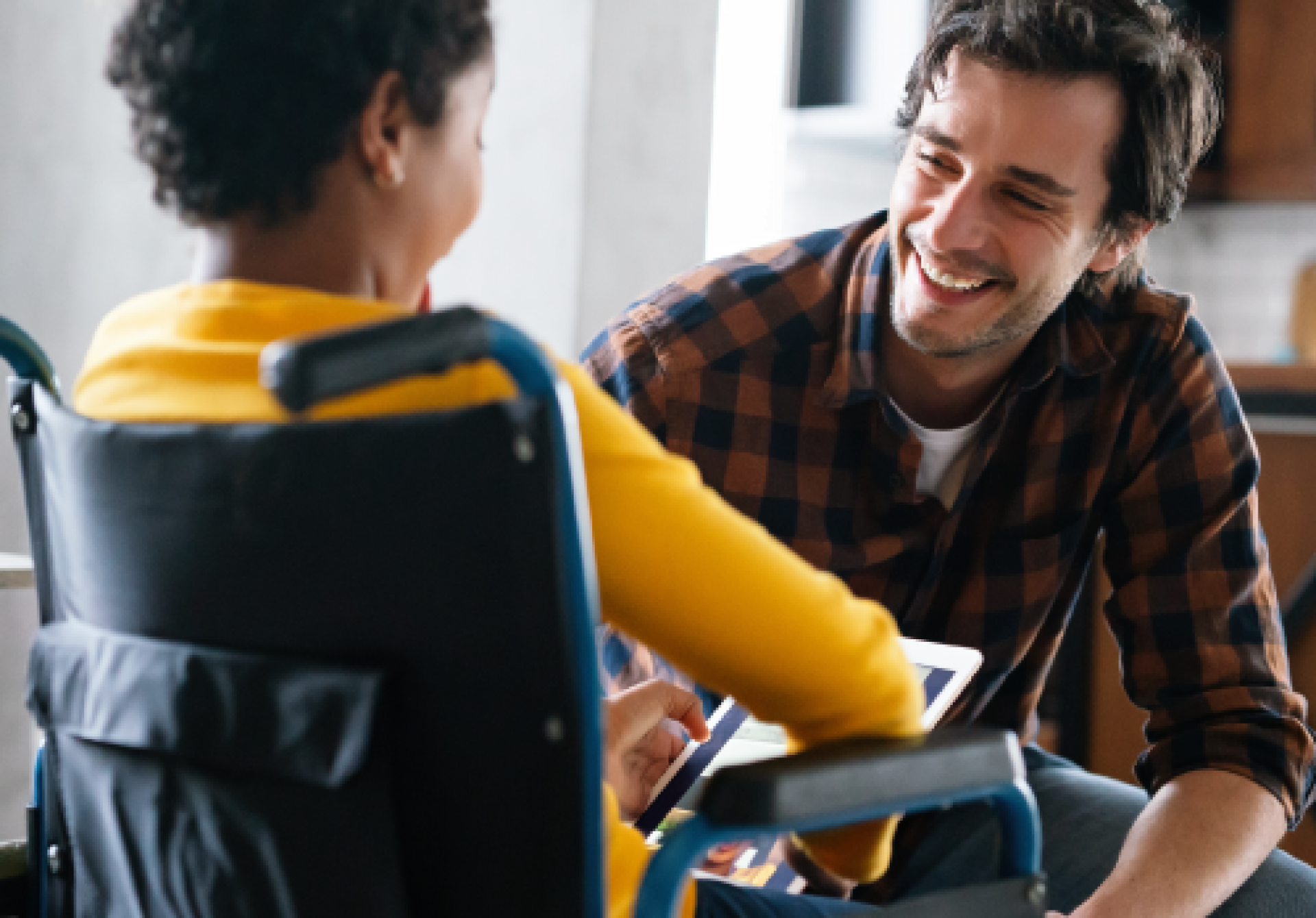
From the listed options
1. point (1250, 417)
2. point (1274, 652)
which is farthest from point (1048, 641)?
point (1250, 417)

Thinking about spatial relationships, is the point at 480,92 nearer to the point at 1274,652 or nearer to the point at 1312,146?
the point at 1274,652

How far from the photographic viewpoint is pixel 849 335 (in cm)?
147

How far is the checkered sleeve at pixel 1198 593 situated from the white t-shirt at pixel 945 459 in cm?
18

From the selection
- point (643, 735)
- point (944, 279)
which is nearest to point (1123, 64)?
point (944, 279)

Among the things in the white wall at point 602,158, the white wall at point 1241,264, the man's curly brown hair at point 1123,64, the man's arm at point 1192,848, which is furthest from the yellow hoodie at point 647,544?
the white wall at point 1241,264

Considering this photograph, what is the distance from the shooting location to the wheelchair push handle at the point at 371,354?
50 centimetres

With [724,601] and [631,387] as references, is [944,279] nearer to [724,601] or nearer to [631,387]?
[631,387]

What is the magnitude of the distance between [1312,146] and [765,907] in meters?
3.17

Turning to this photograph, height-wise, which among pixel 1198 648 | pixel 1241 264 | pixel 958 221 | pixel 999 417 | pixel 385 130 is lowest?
pixel 1198 648

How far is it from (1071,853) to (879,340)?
59 centimetres

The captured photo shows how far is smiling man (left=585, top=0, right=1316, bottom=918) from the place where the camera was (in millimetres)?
1425

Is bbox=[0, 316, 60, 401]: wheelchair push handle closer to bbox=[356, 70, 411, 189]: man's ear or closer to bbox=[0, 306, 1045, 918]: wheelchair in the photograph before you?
bbox=[0, 306, 1045, 918]: wheelchair

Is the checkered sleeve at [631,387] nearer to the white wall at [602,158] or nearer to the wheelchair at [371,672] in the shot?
the wheelchair at [371,672]

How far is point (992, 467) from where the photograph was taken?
1493mm
